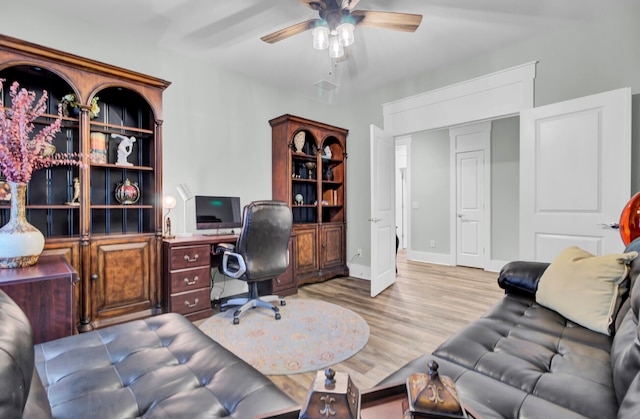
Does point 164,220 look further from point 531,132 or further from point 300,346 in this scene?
point 531,132

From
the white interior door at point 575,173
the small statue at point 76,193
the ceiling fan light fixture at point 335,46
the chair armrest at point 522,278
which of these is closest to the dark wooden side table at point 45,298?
the small statue at point 76,193

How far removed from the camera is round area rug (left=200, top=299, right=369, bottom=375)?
2.07m

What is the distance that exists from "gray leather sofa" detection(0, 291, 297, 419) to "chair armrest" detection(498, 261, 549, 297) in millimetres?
1661

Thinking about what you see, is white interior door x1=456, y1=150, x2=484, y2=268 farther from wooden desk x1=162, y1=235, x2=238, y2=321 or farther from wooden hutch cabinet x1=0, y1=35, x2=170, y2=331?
wooden hutch cabinet x1=0, y1=35, x2=170, y2=331

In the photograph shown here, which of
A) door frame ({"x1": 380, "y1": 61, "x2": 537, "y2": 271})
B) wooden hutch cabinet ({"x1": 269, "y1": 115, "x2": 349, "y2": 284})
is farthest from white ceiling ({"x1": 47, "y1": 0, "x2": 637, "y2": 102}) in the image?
wooden hutch cabinet ({"x1": 269, "y1": 115, "x2": 349, "y2": 284})

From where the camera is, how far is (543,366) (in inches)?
45.6

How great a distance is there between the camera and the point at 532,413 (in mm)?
869

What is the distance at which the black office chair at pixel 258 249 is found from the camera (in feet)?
8.67

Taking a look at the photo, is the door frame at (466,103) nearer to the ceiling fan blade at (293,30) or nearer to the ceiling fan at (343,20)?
the ceiling fan at (343,20)

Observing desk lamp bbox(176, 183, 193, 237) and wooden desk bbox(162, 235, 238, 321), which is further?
desk lamp bbox(176, 183, 193, 237)

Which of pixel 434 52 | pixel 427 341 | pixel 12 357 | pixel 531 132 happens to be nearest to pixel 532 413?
pixel 12 357

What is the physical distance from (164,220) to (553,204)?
374 cm

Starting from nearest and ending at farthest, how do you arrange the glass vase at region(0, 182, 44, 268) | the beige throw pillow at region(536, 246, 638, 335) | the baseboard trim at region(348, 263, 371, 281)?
the beige throw pillow at region(536, 246, 638, 335), the glass vase at region(0, 182, 44, 268), the baseboard trim at region(348, 263, 371, 281)

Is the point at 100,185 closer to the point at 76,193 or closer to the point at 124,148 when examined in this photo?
the point at 76,193
